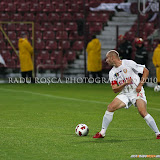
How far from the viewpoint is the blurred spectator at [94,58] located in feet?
77.4

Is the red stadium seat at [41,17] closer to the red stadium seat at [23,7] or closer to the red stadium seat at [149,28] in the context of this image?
the red stadium seat at [23,7]

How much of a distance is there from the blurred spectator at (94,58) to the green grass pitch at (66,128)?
5326mm

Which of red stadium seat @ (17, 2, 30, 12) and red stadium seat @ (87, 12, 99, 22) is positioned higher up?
red stadium seat @ (17, 2, 30, 12)

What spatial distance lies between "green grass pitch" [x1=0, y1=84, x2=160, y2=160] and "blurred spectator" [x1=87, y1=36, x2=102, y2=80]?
5.33m

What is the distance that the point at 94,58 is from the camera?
77.8ft

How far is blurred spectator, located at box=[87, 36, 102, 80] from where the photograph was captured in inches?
929

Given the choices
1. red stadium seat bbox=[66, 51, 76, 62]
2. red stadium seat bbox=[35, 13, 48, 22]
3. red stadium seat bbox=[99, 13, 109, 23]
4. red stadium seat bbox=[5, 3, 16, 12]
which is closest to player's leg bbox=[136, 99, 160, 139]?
red stadium seat bbox=[66, 51, 76, 62]

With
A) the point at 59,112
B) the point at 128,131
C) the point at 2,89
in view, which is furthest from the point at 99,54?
the point at 128,131

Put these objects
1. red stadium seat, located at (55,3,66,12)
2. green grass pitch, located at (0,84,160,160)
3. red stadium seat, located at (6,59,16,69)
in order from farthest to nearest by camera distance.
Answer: red stadium seat, located at (55,3,66,12)
red stadium seat, located at (6,59,16,69)
green grass pitch, located at (0,84,160,160)

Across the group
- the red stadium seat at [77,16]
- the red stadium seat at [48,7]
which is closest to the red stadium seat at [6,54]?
the red stadium seat at [48,7]

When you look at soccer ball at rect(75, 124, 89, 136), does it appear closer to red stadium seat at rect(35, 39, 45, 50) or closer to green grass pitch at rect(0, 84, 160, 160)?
green grass pitch at rect(0, 84, 160, 160)

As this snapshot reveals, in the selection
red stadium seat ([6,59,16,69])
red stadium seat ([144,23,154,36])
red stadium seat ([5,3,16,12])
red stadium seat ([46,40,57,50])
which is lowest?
red stadium seat ([6,59,16,69])

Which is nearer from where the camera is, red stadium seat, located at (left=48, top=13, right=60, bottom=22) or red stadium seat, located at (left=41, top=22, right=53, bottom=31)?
red stadium seat, located at (left=41, top=22, right=53, bottom=31)

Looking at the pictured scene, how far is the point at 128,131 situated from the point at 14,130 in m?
2.10
